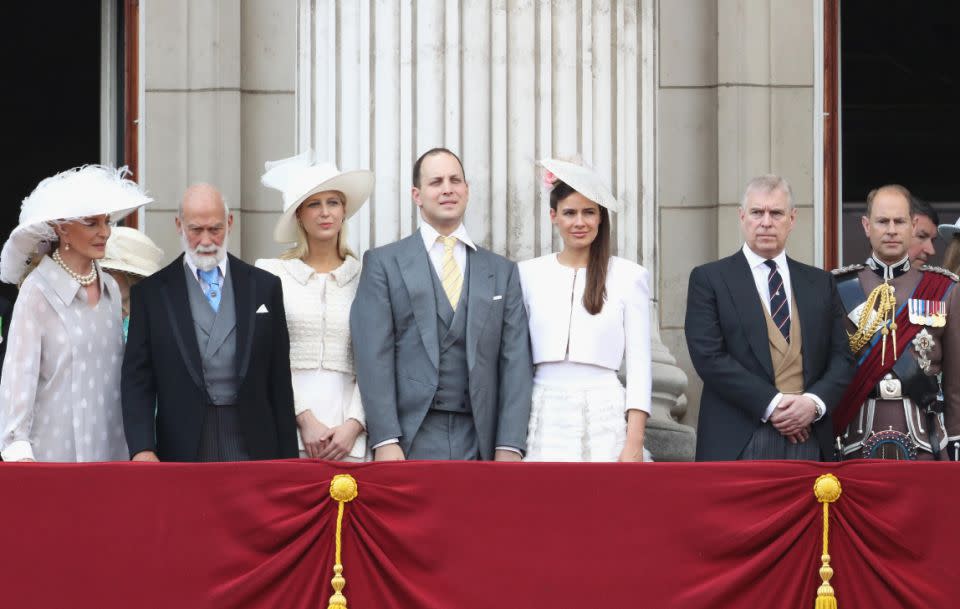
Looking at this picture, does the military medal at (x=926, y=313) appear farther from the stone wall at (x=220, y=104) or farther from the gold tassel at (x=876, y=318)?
the stone wall at (x=220, y=104)

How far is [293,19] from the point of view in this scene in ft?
28.7

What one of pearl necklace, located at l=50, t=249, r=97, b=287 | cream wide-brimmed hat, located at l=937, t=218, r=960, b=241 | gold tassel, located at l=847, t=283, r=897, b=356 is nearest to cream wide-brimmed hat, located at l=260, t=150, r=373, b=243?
pearl necklace, located at l=50, t=249, r=97, b=287

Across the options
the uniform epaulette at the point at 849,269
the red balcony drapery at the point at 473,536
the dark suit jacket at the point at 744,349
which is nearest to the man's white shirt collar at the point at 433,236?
the dark suit jacket at the point at 744,349

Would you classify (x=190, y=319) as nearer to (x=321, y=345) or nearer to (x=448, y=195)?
(x=321, y=345)

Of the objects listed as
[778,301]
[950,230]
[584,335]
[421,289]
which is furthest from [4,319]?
[950,230]

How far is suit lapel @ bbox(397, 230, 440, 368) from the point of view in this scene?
673 centimetres

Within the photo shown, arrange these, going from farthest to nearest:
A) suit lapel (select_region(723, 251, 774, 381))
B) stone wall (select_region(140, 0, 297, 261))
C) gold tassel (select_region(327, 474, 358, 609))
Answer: stone wall (select_region(140, 0, 297, 261)) → suit lapel (select_region(723, 251, 774, 381)) → gold tassel (select_region(327, 474, 358, 609))

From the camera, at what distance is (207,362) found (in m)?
6.50

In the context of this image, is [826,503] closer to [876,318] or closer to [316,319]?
[876,318]

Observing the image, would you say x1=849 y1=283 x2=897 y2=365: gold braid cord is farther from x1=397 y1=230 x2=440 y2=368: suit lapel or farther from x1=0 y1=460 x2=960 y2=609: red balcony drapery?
x1=397 y1=230 x2=440 y2=368: suit lapel

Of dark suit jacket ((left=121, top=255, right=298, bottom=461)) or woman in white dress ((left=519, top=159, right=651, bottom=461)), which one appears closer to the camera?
dark suit jacket ((left=121, top=255, right=298, bottom=461))

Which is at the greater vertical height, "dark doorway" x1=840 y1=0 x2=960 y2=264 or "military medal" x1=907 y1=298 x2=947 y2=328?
"dark doorway" x1=840 y1=0 x2=960 y2=264

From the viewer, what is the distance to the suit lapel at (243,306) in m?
6.49

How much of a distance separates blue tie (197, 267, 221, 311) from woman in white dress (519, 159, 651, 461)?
3.98 feet
